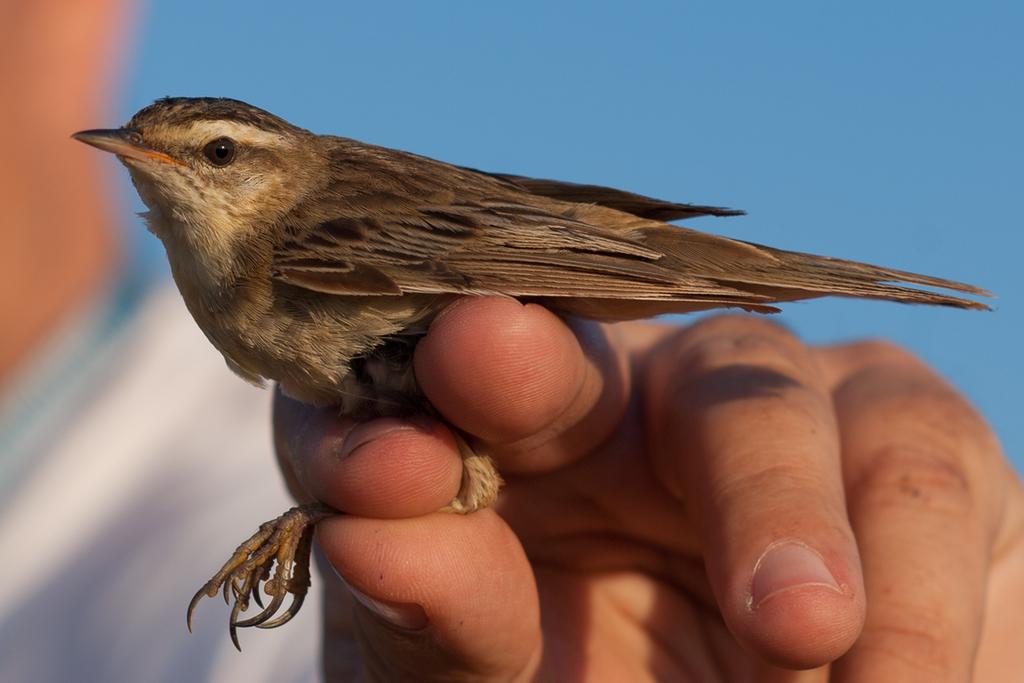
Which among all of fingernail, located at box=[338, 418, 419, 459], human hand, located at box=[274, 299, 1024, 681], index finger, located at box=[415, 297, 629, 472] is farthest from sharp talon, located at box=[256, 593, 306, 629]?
index finger, located at box=[415, 297, 629, 472]

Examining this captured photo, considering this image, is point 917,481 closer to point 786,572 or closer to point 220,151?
point 786,572

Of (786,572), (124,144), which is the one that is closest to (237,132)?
(124,144)

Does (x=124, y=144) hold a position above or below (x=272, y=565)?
above

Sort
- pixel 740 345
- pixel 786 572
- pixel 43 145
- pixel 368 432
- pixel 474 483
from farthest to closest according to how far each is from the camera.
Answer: pixel 43 145 → pixel 740 345 → pixel 474 483 → pixel 368 432 → pixel 786 572

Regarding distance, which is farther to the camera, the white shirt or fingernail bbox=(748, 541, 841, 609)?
the white shirt

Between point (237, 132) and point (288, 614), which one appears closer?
point (288, 614)

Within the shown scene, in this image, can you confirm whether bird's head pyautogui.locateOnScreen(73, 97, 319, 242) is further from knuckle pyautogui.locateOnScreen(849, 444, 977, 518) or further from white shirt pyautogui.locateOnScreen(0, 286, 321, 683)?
white shirt pyautogui.locateOnScreen(0, 286, 321, 683)
